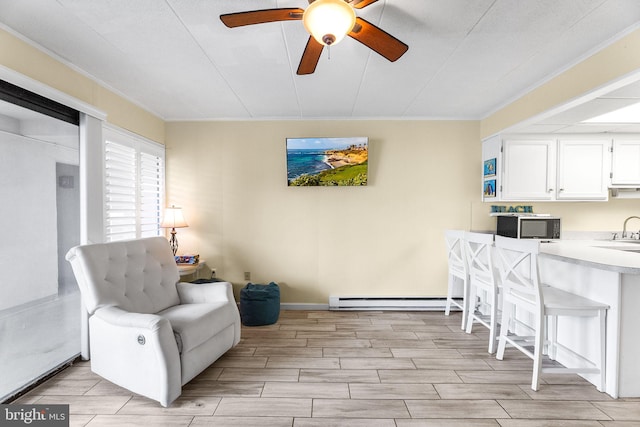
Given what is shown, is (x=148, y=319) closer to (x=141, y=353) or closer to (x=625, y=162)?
(x=141, y=353)

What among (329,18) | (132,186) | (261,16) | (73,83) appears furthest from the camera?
(132,186)

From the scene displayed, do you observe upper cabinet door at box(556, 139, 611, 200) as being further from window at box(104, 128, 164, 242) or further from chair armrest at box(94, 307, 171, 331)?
window at box(104, 128, 164, 242)

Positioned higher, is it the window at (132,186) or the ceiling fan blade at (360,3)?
the ceiling fan blade at (360,3)

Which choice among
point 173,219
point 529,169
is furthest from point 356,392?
point 529,169

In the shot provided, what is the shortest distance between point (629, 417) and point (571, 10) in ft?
8.17

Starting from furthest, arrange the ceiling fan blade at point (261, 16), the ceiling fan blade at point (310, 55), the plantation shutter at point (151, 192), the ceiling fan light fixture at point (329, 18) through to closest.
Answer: the plantation shutter at point (151, 192)
the ceiling fan blade at point (310, 55)
the ceiling fan blade at point (261, 16)
the ceiling fan light fixture at point (329, 18)

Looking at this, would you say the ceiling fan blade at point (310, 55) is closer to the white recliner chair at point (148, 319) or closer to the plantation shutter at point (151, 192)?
the white recliner chair at point (148, 319)

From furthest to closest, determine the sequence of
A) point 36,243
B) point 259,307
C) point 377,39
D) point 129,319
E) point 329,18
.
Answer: point 259,307 → point 36,243 → point 129,319 → point 377,39 → point 329,18

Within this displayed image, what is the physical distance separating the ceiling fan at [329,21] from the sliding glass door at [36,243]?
1824mm

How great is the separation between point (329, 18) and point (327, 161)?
8.01 ft

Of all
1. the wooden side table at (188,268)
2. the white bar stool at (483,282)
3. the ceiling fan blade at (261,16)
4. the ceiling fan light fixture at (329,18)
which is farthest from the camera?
the wooden side table at (188,268)

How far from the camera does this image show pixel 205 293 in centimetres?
286

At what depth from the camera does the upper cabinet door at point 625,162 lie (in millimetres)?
3551

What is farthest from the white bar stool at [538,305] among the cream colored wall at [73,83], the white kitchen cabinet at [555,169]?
the cream colored wall at [73,83]
